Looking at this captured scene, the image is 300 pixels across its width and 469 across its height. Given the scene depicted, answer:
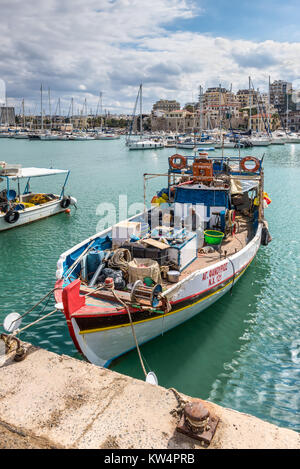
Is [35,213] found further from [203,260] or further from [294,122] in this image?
[294,122]

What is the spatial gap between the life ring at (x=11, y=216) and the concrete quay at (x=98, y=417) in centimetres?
1676

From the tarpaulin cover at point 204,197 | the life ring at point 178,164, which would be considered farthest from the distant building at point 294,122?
the tarpaulin cover at point 204,197

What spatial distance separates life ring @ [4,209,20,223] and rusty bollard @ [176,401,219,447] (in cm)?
1956

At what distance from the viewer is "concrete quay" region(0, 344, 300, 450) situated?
4.95 metres

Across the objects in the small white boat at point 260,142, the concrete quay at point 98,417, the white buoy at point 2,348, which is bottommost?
the concrete quay at point 98,417

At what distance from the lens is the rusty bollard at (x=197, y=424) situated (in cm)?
491

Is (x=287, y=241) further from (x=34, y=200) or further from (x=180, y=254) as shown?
(x=34, y=200)

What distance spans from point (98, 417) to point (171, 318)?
15.0 ft

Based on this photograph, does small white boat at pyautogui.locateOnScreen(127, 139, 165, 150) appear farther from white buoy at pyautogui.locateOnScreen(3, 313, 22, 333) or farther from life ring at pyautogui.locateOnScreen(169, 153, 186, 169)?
white buoy at pyautogui.locateOnScreen(3, 313, 22, 333)

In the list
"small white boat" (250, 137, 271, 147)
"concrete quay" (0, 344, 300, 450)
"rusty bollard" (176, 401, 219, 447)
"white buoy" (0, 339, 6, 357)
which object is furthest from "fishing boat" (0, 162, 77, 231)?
"small white boat" (250, 137, 271, 147)

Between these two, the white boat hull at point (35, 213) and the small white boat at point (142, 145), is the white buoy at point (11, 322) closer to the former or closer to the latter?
the white boat hull at point (35, 213)

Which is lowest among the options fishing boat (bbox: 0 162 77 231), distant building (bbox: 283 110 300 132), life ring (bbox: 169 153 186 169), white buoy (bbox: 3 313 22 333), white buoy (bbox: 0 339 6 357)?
white buoy (bbox: 0 339 6 357)
